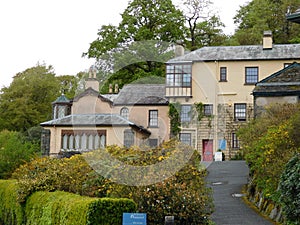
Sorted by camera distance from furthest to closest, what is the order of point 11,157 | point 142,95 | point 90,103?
point 142,95 → point 90,103 → point 11,157

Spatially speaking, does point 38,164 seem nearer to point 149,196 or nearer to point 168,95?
point 149,196

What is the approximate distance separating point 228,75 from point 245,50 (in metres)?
2.54

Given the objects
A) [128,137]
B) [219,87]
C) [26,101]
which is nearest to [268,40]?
[219,87]

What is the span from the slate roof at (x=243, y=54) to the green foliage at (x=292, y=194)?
94.7 ft

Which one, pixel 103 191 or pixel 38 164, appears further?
pixel 38 164

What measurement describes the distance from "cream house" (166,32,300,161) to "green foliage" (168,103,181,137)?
35 cm

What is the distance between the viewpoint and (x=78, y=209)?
12797mm

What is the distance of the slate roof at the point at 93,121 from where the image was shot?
39688mm

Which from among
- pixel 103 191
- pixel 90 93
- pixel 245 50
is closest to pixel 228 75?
pixel 245 50

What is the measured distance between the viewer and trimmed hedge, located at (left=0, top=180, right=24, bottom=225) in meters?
19.3

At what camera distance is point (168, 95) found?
142 ft

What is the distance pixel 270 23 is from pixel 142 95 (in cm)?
1921

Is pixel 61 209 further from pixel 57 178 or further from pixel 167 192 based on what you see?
pixel 57 178

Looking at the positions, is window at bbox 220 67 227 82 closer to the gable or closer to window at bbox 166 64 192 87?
window at bbox 166 64 192 87
